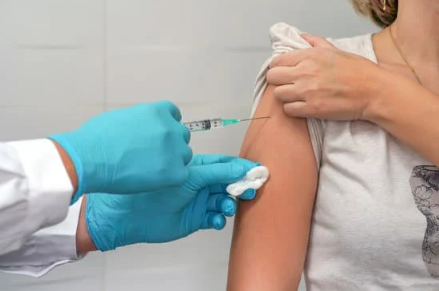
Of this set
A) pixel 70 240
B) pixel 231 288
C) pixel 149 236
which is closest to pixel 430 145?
pixel 231 288

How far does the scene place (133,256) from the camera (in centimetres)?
152

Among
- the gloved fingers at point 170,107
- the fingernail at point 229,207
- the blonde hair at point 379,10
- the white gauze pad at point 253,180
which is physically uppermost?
the blonde hair at point 379,10

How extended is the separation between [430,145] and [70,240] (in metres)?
0.73

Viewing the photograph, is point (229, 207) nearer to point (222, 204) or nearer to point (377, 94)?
point (222, 204)

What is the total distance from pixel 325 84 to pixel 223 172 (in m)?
0.25

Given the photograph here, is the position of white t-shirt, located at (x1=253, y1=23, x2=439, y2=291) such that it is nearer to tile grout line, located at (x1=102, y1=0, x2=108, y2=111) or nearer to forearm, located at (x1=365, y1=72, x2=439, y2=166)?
forearm, located at (x1=365, y1=72, x2=439, y2=166)

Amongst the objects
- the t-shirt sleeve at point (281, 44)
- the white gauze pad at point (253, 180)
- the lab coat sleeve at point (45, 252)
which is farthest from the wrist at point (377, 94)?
the lab coat sleeve at point (45, 252)

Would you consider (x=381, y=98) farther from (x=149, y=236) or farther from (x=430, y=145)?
(x=149, y=236)

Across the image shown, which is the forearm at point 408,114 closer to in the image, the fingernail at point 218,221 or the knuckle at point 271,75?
the knuckle at point 271,75

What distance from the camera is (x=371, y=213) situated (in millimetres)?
986

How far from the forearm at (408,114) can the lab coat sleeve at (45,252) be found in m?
0.64

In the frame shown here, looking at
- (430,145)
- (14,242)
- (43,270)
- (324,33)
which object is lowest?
(43,270)

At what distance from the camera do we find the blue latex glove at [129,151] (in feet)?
2.76

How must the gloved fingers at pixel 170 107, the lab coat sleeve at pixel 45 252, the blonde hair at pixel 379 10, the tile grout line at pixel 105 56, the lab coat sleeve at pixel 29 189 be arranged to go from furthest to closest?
the tile grout line at pixel 105 56
the blonde hair at pixel 379 10
the lab coat sleeve at pixel 45 252
the gloved fingers at pixel 170 107
the lab coat sleeve at pixel 29 189
